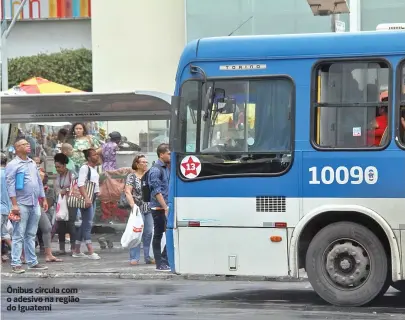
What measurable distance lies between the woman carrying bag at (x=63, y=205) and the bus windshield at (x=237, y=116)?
616 cm

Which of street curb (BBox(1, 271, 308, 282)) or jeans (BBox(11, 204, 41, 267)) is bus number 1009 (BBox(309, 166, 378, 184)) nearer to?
street curb (BBox(1, 271, 308, 282))

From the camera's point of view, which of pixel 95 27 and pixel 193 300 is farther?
pixel 95 27

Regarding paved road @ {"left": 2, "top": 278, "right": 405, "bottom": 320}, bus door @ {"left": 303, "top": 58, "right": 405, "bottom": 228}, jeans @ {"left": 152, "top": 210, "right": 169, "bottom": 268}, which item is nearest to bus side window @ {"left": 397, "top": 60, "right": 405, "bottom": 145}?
bus door @ {"left": 303, "top": 58, "right": 405, "bottom": 228}

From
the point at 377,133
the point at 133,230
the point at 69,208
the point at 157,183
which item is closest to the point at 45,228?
the point at 69,208

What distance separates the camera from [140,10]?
3909cm

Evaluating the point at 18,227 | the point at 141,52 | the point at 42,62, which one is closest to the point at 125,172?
the point at 18,227

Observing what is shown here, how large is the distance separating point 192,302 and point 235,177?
1.60 m

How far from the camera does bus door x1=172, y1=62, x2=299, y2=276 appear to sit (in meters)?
11.3

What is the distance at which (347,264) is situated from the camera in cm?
1112

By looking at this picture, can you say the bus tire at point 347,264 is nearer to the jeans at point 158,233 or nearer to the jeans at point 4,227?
the jeans at point 158,233

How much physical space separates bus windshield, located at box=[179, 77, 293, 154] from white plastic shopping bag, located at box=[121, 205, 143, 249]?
4.06 metres

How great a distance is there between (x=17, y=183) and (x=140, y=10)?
24818mm

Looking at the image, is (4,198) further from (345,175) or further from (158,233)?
(345,175)

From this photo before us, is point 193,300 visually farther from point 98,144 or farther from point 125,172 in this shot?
point 98,144
